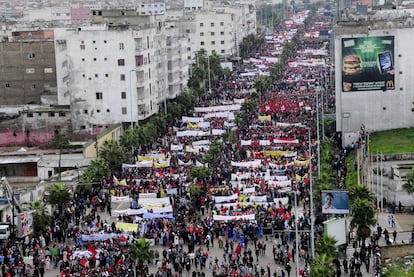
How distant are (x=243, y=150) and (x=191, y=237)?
86.4 feet

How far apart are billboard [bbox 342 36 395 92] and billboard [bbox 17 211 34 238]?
33.5m

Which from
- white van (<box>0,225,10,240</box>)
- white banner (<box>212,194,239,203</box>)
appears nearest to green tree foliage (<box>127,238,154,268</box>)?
white van (<box>0,225,10,240</box>)

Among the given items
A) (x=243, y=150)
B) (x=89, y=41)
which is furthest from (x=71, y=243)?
(x=89, y=41)

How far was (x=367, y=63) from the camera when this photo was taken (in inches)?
3103

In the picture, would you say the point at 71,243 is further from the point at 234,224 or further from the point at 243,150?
the point at 243,150

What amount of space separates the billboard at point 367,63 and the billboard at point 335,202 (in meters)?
29.7

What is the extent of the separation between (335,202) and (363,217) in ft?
8.54

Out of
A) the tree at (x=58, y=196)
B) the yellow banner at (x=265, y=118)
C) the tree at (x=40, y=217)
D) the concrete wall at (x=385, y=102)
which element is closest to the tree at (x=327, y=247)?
the tree at (x=40, y=217)

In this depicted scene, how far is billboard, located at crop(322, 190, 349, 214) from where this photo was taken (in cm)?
5053

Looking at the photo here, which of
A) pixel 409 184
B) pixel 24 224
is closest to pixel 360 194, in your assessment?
pixel 409 184

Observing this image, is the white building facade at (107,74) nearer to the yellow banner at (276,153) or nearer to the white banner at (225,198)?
the yellow banner at (276,153)

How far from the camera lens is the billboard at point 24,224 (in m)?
53.2

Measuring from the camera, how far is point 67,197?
2313 inches

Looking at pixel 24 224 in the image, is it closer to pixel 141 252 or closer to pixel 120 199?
pixel 120 199
